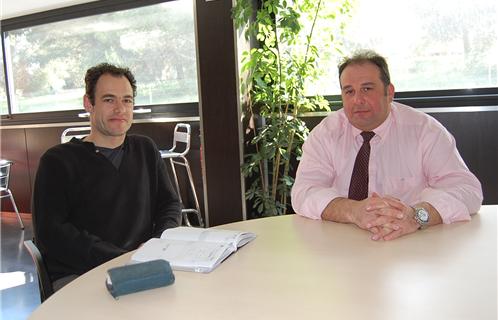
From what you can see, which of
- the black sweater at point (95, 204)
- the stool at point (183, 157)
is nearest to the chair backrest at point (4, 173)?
the stool at point (183, 157)

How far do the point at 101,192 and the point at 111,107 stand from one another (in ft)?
1.25

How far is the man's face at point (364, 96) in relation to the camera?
1.90 metres

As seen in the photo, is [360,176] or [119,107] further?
[119,107]

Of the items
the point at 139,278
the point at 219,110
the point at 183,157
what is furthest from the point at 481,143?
the point at 139,278

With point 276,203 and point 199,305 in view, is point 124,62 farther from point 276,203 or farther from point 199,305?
point 199,305

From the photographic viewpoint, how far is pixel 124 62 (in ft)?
16.4

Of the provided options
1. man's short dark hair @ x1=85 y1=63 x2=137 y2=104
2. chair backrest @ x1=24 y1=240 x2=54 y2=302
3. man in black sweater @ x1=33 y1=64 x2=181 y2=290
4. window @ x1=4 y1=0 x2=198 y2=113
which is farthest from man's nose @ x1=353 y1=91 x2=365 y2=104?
window @ x1=4 y1=0 x2=198 y2=113

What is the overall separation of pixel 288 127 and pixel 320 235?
1.99m

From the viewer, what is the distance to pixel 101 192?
1824 millimetres

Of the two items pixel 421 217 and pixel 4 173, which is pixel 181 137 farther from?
pixel 421 217

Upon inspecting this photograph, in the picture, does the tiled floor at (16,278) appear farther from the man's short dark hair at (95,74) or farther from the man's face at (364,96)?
the man's face at (364,96)

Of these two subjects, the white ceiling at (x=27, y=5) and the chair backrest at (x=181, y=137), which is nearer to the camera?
the chair backrest at (x=181, y=137)

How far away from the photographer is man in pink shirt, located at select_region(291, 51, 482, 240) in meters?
1.58

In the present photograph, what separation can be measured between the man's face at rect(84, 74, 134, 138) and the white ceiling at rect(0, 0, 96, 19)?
3.53 m
